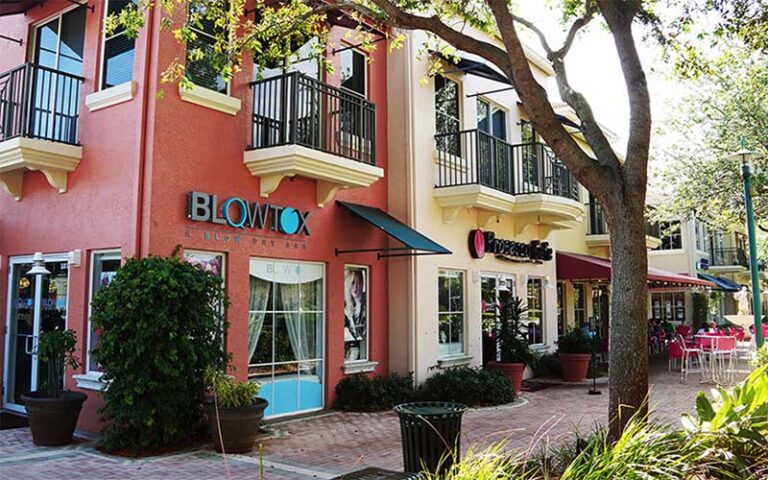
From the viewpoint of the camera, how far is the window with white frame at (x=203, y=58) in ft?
29.8

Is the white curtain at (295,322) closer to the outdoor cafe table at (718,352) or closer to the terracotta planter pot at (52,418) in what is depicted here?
the terracotta planter pot at (52,418)

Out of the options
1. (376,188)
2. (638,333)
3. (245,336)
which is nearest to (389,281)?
(376,188)

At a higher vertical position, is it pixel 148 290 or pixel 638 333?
pixel 148 290

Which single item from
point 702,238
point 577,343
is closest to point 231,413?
point 577,343

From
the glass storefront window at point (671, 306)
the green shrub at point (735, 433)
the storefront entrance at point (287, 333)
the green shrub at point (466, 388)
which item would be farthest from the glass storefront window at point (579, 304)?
the green shrub at point (735, 433)

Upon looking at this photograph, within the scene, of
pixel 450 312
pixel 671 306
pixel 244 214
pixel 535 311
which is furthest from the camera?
pixel 671 306

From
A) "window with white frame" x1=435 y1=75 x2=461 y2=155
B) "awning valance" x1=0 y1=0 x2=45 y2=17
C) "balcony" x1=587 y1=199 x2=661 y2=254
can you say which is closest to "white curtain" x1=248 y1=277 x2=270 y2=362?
"window with white frame" x1=435 y1=75 x2=461 y2=155

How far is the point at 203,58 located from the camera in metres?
9.09

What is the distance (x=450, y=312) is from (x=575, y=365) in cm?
369

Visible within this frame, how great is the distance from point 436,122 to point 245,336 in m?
6.38

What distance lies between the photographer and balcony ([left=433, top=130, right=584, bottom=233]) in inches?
501

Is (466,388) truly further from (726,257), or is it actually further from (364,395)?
(726,257)

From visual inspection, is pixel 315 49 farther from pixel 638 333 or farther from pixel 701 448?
pixel 701 448

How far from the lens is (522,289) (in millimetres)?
15477
